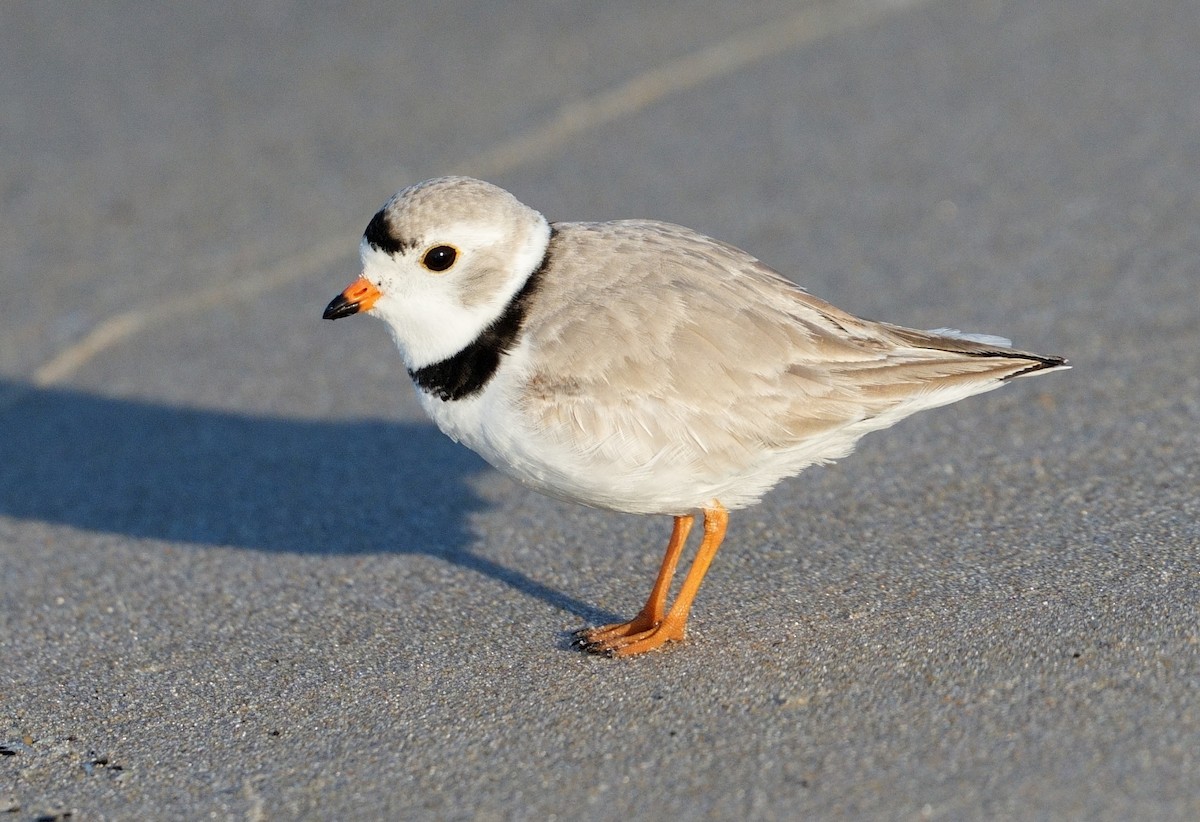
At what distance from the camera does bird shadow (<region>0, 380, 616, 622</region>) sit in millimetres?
5422

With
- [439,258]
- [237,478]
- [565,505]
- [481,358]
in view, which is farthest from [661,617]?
[237,478]

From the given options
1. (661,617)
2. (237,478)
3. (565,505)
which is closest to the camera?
(661,617)

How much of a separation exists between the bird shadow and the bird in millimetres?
958

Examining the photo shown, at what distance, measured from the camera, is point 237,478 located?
5969 millimetres

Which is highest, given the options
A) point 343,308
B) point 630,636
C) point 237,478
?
point 343,308

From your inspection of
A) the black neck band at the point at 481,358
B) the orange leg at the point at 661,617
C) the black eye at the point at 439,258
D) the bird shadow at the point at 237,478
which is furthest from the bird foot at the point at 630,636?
the black eye at the point at 439,258

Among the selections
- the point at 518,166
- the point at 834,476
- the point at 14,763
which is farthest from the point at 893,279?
the point at 14,763

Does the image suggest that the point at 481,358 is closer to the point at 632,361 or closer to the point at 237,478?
the point at 632,361

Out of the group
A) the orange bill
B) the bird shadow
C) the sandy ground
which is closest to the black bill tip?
the orange bill

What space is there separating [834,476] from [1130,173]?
292 cm

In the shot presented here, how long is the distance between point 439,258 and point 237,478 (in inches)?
85.1

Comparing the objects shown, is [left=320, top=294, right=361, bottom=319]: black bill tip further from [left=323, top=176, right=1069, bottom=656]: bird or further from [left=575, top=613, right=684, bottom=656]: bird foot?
[left=575, top=613, right=684, bottom=656]: bird foot

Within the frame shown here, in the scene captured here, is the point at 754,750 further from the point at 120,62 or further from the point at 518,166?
the point at 120,62

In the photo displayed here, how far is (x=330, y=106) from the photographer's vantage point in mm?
8719
